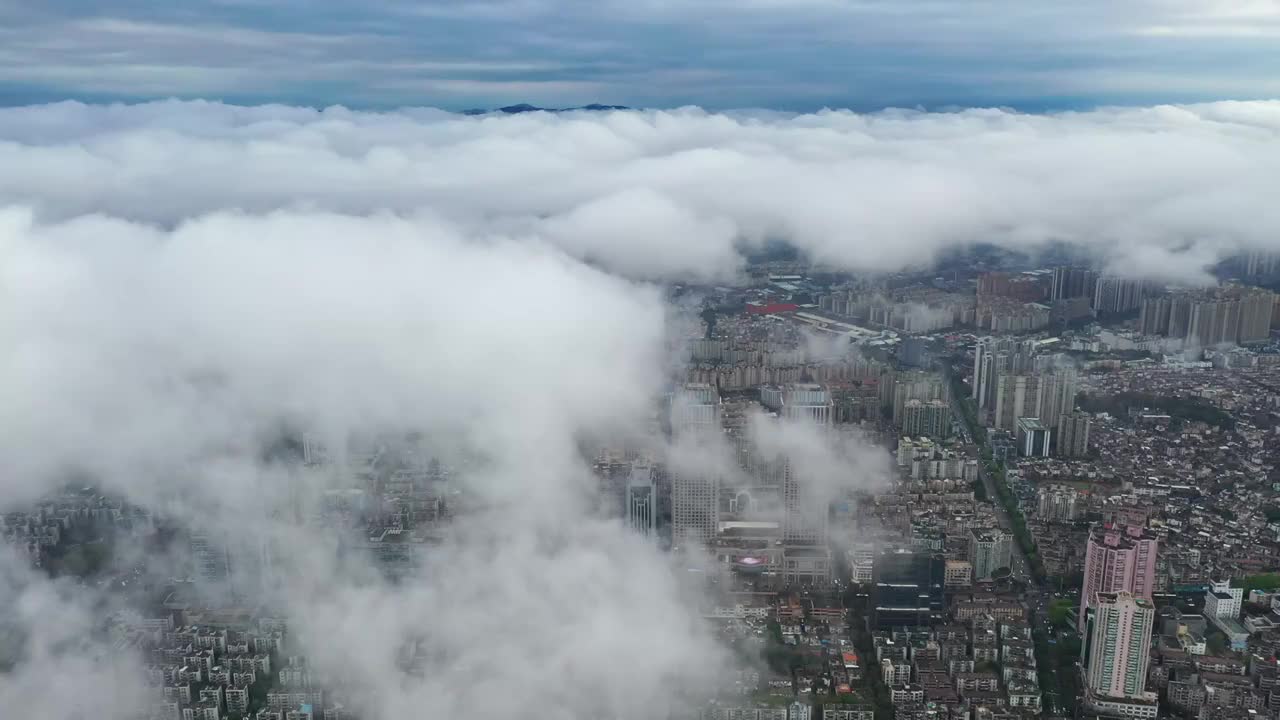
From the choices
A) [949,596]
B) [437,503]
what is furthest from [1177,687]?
[437,503]

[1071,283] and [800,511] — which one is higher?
[1071,283]

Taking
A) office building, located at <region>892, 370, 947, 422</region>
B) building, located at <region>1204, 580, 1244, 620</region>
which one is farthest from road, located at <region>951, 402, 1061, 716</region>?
building, located at <region>1204, 580, 1244, 620</region>

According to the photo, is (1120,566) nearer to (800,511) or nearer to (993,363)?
(800,511)

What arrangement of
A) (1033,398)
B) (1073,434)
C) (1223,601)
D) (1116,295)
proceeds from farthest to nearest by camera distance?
1. (1116,295)
2. (1033,398)
3. (1073,434)
4. (1223,601)

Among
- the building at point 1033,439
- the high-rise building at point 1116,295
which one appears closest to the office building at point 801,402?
the building at point 1033,439

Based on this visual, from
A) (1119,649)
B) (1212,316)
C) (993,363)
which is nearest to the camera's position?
(1119,649)

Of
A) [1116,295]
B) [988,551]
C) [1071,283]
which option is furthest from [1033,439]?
[1116,295]
